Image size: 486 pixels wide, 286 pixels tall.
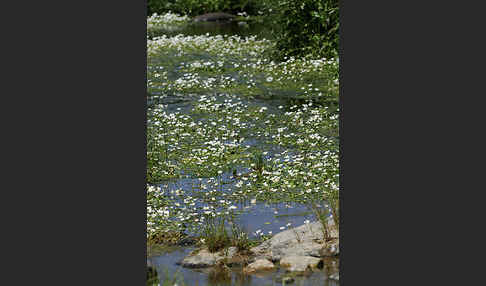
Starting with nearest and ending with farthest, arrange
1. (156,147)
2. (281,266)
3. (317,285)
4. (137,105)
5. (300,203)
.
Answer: (137,105) < (317,285) < (281,266) < (300,203) < (156,147)

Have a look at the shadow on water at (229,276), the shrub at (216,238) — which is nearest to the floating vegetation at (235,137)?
the shrub at (216,238)

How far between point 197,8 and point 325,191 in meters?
16.5

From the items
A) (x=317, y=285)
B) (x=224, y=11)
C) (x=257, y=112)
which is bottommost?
(x=317, y=285)

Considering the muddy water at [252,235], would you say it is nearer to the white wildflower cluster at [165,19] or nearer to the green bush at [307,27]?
the green bush at [307,27]

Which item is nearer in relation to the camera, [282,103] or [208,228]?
[208,228]

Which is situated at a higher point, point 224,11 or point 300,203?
point 224,11

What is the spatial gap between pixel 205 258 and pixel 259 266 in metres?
0.51

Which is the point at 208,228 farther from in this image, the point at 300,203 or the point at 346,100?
the point at 346,100

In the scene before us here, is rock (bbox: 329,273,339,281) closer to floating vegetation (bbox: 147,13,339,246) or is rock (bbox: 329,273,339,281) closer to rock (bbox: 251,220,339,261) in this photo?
rock (bbox: 251,220,339,261)

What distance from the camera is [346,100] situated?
5625mm

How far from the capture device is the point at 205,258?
20.2ft

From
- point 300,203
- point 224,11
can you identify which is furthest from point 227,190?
point 224,11

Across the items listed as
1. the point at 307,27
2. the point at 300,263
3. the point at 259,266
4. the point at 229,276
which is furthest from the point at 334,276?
the point at 307,27

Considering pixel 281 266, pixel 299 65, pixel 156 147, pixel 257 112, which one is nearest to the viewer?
pixel 281 266
